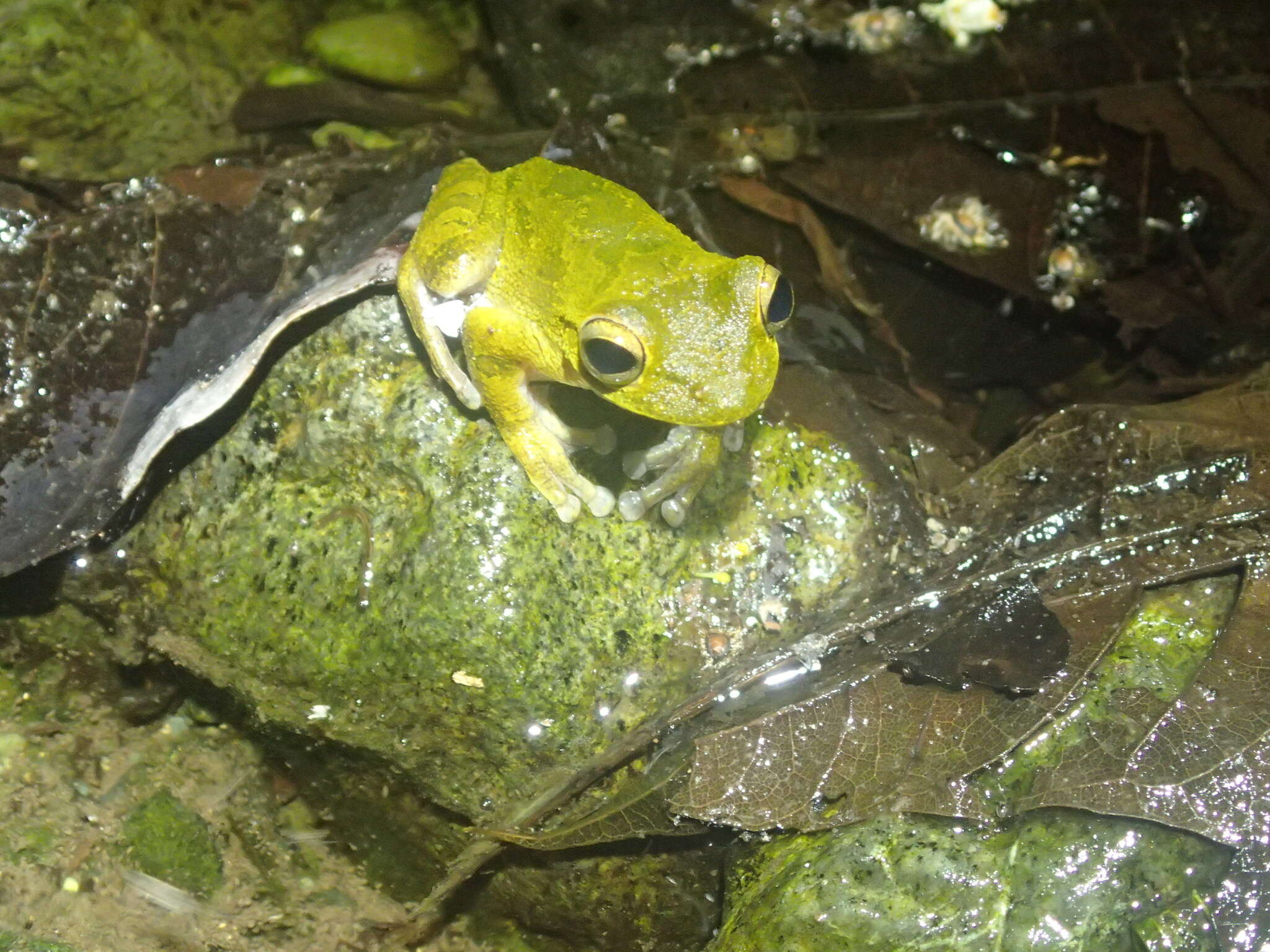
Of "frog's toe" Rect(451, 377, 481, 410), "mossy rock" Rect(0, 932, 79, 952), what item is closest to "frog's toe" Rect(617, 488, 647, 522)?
"frog's toe" Rect(451, 377, 481, 410)

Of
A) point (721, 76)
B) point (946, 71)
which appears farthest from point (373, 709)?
point (946, 71)

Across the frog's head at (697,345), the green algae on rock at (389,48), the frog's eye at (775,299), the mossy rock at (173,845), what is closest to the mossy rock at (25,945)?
the mossy rock at (173,845)

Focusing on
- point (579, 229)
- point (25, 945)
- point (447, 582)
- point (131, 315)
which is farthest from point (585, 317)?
point (25, 945)

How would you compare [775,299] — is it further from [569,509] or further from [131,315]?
[131,315]

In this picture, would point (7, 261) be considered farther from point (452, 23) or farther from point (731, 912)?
point (731, 912)

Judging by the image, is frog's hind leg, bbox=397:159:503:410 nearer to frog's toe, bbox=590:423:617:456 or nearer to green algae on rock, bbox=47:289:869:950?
green algae on rock, bbox=47:289:869:950

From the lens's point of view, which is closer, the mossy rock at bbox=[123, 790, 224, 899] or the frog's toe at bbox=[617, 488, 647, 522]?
the frog's toe at bbox=[617, 488, 647, 522]

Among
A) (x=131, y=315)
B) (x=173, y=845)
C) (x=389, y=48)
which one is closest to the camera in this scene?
(x=131, y=315)

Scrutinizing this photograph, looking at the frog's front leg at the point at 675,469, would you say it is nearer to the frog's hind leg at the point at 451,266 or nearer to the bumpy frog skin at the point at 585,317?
the bumpy frog skin at the point at 585,317
